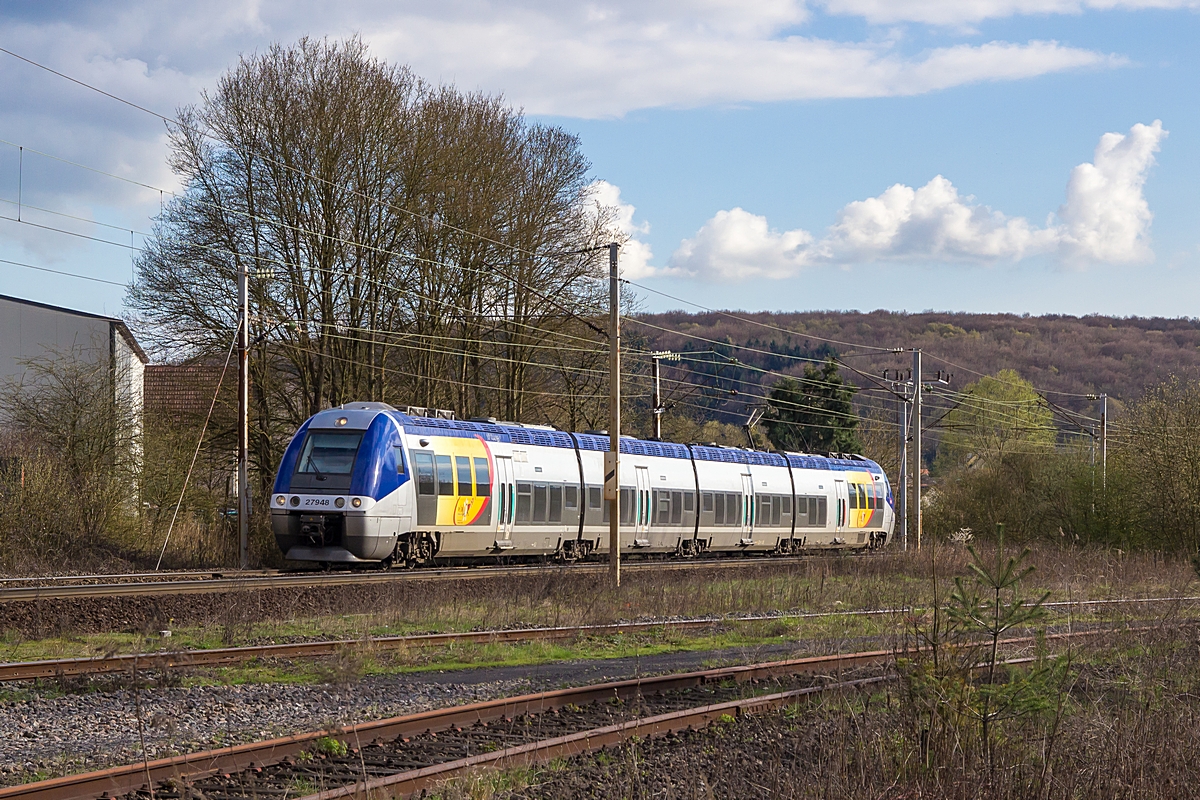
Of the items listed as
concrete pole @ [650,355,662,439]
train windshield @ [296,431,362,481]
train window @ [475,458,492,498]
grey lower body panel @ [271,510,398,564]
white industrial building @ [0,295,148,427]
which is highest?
white industrial building @ [0,295,148,427]

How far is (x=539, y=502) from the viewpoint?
2745 centimetres

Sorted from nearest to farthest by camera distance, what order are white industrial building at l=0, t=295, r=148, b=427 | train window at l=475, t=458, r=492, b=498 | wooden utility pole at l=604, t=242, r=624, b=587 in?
wooden utility pole at l=604, t=242, r=624, b=587, train window at l=475, t=458, r=492, b=498, white industrial building at l=0, t=295, r=148, b=427

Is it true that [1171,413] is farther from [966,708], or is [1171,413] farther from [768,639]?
[966,708]

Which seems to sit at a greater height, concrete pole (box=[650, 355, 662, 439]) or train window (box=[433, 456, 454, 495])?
concrete pole (box=[650, 355, 662, 439])

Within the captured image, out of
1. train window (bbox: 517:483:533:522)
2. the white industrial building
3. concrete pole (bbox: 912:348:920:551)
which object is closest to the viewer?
train window (bbox: 517:483:533:522)

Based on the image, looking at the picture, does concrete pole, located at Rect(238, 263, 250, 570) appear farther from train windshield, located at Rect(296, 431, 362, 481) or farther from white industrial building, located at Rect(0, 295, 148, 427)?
white industrial building, located at Rect(0, 295, 148, 427)

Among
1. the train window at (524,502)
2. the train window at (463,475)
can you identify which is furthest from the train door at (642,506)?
the train window at (463,475)

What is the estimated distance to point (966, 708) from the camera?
733 cm

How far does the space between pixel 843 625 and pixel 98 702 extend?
1132cm

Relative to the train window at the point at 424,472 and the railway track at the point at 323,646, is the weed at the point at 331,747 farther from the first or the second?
the train window at the point at 424,472

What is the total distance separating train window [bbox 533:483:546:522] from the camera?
27.3m

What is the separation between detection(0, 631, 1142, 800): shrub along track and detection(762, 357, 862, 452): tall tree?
56533 mm

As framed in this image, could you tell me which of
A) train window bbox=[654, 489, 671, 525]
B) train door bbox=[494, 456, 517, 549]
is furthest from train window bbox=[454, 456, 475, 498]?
train window bbox=[654, 489, 671, 525]

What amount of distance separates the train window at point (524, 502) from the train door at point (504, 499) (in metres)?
0.19
